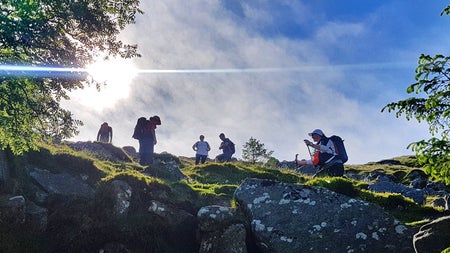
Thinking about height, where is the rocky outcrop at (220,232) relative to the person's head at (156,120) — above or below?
below

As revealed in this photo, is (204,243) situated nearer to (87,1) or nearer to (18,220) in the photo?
(18,220)

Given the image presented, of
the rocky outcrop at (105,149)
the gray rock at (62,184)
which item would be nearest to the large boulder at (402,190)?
the gray rock at (62,184)

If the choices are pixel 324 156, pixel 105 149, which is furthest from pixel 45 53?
pixel 105 149

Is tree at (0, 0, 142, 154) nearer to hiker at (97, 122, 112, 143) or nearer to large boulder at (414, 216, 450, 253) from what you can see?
large boulder at (414, 216, 450, 253)

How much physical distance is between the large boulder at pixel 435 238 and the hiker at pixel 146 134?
1829cm

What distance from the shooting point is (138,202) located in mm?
14117

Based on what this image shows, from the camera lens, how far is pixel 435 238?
948 centimetres

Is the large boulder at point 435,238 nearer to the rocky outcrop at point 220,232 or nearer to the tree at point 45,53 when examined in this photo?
the rocky outcrop at point 220,232

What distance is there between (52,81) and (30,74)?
1671 millimetres

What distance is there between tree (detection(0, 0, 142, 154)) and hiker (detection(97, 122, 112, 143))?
1886cm

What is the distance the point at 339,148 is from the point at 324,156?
0.80 metres

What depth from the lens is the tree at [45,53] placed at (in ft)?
47.6

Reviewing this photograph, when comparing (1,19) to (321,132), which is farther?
(321,132)

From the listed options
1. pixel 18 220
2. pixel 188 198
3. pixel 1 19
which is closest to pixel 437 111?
pixel 188 198
